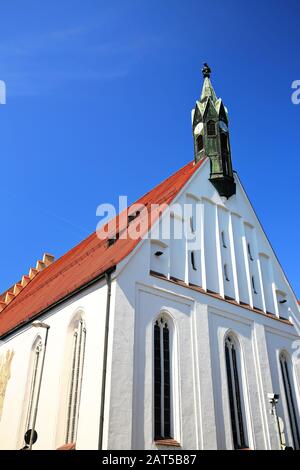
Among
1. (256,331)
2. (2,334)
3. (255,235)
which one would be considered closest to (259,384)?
(256,331)

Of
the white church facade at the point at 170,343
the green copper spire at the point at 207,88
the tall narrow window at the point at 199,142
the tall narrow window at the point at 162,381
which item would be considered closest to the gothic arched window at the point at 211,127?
the tall narrow window at the point at 199,142

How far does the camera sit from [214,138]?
819 inches

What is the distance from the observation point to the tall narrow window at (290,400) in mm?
15903

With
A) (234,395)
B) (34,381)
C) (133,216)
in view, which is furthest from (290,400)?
(34,381)

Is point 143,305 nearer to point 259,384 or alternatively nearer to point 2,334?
point 259,384

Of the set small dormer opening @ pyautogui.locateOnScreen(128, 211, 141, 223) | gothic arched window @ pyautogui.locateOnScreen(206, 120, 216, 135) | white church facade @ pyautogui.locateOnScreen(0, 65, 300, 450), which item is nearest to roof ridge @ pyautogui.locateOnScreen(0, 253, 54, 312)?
white church facade @ pyautogui.locateOnScreen(0, 65, 300, 450)

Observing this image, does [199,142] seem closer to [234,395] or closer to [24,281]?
[234,395]

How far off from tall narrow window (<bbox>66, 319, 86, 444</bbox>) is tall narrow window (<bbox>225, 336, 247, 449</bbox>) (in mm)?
5322

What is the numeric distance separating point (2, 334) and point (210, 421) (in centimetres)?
1100

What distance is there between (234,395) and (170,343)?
3.28 m

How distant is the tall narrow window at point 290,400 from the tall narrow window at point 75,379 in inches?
342

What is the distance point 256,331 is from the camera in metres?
16.8

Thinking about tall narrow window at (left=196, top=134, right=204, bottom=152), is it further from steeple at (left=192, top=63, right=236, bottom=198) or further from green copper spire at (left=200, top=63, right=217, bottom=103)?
green copper spire at (left=200, top=63, right=217, bottom=103)

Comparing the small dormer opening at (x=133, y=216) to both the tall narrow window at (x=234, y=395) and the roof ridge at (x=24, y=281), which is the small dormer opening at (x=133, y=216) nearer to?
the tall narrow window at (x=234, y=395)
